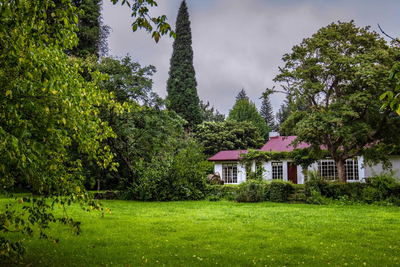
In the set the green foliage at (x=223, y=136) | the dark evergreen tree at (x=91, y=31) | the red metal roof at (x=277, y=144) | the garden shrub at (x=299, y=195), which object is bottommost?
the garden shrub at (x=299, y=195)

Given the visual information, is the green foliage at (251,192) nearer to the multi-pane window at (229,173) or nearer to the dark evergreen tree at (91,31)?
the multi-pane window at (229,173)

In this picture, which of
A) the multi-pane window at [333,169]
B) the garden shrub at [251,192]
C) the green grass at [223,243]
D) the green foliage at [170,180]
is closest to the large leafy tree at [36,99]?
the green grass at [223,243]

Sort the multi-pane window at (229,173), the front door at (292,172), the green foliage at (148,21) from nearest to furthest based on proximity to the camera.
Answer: the green foliage at (148,21) < the front door at (292,172) < the multi-pane window at (229,173)

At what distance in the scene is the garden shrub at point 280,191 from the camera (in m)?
15.6

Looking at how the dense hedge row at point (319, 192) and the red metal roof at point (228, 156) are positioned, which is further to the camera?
the red metal roof at point (228, 156)

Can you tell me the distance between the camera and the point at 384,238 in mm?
6770

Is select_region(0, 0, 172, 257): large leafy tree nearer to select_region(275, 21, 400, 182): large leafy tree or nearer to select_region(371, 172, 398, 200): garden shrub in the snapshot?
select_region(275, 21, 400, 182): large leafy tree

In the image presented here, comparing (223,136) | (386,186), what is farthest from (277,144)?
(386,186)

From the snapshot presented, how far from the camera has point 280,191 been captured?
51.3ft

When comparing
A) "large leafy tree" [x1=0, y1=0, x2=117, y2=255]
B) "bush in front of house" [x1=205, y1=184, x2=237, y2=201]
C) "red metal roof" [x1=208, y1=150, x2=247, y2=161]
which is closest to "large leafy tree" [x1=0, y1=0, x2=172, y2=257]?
"large leafy tree" [x1=0, y1=0, x2=117, y2=255]

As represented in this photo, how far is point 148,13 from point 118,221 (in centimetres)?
683

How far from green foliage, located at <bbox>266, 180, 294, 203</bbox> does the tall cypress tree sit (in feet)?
72.1

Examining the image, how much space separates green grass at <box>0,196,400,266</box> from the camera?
526 cm

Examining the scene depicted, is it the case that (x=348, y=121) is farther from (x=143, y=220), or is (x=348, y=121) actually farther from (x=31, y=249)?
(x=31, y=249)
